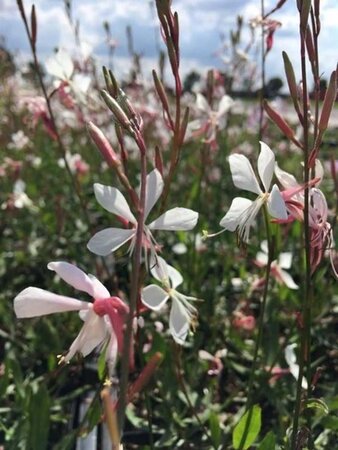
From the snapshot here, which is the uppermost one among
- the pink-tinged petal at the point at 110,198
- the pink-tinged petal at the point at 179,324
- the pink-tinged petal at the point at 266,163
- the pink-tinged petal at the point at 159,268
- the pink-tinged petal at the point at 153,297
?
the pink-tinged petal at the point at 266,163

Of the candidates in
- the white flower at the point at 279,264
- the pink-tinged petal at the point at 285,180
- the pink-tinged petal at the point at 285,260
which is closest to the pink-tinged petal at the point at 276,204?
the pink-tinged petal at the point at 285,180

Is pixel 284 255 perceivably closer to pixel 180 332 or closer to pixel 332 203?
pixel 180 332

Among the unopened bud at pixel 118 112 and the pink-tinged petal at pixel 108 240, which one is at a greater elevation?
the unopened bud at pixel 118 112

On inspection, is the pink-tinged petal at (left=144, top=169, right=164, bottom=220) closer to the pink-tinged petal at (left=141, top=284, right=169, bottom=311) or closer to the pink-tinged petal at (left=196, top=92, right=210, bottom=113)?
the pink-tinged petal at (left=141, top=284, right=169, bottom=311)

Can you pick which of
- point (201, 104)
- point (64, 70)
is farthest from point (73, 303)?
point (201, 104)

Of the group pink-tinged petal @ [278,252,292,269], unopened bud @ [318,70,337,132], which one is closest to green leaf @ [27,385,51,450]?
unopened bud @ [318,70,337,132]

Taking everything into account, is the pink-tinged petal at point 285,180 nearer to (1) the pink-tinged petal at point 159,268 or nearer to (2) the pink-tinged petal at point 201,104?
(1) the pink-tinged petal at point 159,268
